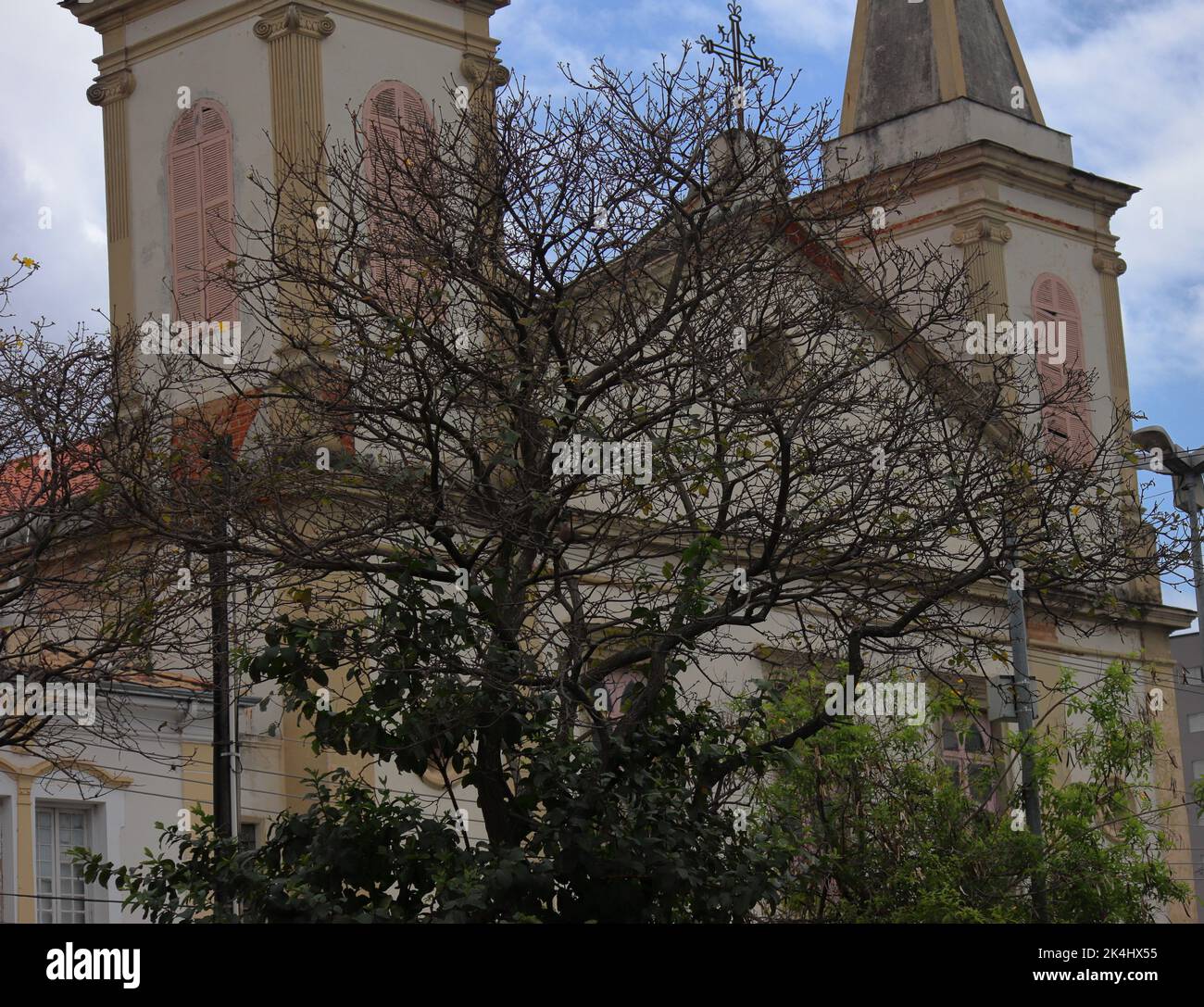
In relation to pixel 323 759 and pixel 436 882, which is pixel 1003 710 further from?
pixel 436 882

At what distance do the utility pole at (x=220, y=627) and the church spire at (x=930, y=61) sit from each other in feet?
62.4

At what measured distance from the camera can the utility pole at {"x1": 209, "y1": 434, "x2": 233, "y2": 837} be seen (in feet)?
46.2

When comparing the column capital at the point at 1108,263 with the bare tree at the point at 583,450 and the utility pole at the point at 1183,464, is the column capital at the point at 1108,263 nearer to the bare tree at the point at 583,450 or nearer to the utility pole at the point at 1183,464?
the utility pole at the point at 1183,464

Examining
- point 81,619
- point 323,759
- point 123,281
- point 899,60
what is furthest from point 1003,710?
point 899,60

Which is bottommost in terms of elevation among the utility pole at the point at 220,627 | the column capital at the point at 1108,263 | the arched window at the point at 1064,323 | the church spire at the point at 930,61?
the utility pole at the point at 220,627

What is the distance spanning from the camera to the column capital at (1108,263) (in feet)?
109

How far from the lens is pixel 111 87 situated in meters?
26.1

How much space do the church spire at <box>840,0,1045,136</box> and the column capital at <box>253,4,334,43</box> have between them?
11634mm

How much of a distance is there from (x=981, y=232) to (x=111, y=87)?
1258cm

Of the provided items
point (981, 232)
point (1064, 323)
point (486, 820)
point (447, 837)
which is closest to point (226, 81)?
point (981, 232)

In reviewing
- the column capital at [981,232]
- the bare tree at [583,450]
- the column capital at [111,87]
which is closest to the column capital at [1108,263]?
the column capital at [981,232]

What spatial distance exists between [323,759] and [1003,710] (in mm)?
6841

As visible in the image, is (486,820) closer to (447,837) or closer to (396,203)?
(447,837)

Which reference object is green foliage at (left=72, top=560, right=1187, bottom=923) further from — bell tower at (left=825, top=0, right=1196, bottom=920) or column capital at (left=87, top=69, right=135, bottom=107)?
bell tower at (left=825, top=0, right=1196, bottom=920)
